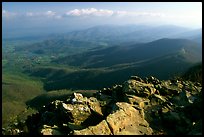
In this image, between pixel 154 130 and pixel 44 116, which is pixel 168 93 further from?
pixel 44 116

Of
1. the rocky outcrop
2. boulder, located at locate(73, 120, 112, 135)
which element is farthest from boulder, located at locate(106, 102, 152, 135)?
boulder, located at locate(73, 120, 112, 135)

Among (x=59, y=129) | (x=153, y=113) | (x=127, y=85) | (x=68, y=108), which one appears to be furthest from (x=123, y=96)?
(x=59, y=129)

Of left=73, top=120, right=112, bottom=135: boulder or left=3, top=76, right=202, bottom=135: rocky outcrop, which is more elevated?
left=73, top=120, right=112, bottom=135: boulder

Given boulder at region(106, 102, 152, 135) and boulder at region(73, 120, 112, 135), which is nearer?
boulder at region(73, 120, 112, 135)

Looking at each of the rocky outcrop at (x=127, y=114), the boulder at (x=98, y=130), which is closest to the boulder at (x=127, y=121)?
the rocky outcrop at (x=127, y=114)

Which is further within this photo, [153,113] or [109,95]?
[109,95]

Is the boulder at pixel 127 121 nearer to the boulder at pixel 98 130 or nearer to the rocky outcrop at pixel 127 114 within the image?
the rocky outcrop at pixel 127 114

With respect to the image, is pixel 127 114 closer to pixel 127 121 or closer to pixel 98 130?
pixel 127 121

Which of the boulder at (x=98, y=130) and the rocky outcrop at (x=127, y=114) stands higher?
the boulder at (x=98, y=130)

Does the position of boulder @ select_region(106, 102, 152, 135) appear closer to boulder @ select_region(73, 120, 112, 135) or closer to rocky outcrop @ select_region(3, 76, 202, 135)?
rocky outcrop @ select_region(3, 76, 202, 135)
